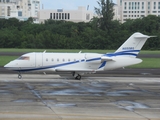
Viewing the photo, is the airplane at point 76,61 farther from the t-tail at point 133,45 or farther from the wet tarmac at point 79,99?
the wet tarmac at point 79,99

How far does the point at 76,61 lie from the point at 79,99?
13.9m

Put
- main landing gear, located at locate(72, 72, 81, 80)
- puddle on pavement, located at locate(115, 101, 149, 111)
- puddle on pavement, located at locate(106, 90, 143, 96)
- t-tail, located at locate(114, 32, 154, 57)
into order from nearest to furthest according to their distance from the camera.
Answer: puddle on pavement, located at locate(115, 101, 149, 111) → puddle on pavement, located at locate(106, 90, 143, 96) → main landing gear, located at locate(72, 72, 81, 80) → t-tail, located at locate(114, 32, 154, 57)

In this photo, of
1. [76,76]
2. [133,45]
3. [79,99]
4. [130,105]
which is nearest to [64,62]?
[76,76]

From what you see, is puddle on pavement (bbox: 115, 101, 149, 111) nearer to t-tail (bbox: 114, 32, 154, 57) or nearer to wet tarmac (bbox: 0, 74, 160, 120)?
wet tarmac (bbox: 0, 74, 160, 120)

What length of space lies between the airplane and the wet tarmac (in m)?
1.27

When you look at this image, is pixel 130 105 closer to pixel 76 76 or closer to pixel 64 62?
pixel 76 76

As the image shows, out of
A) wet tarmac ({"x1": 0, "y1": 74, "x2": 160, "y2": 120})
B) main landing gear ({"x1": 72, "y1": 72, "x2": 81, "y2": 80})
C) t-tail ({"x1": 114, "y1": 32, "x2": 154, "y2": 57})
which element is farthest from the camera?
t-tail ({"x1": 114, "y1": 32, "x2": 154, "y2": 57})

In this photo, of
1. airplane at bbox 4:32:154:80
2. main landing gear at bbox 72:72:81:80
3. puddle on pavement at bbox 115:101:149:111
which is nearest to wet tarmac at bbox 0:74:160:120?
puddle on pavement at bbox 115:101:149:111

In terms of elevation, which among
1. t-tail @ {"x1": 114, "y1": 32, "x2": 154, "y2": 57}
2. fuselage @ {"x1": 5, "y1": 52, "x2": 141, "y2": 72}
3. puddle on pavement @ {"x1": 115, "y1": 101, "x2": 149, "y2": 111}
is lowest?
puddle on pavement @ {"x1": 115, "y1": 101, "x2": 149, "y2": 111}

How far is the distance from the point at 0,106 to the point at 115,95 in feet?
27.3

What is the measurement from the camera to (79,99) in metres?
27.4

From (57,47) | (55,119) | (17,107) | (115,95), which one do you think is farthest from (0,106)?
(57,47)

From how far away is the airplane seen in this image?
40781 mm

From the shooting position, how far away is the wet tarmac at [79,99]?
22.0m
